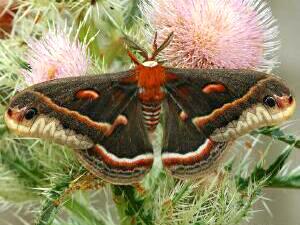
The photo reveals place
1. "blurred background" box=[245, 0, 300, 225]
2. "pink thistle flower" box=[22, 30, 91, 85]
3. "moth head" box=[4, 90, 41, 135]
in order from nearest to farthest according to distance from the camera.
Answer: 1. "moth head" box=[4, 90, 41, 135]
2. "pink thistle flower" box=[22, 30, 91, 85]
3. "blurred background" box=[245, 0, 300, 225]

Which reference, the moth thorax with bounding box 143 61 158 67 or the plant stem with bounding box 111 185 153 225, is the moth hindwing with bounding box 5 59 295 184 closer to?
the moth thorax with bounding box 143 61 158 67

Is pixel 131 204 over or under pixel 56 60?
under

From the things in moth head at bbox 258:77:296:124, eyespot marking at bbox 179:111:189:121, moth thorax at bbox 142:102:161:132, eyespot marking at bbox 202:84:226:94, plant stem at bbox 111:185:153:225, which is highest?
moth head at bbox 258:77:296:124

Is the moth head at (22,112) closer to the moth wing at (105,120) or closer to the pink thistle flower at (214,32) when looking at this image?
the moth wing at (105,120)

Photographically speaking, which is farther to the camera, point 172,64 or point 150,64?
point 172,64

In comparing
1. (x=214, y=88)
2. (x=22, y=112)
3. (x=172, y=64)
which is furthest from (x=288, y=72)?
(x=22, y=112)

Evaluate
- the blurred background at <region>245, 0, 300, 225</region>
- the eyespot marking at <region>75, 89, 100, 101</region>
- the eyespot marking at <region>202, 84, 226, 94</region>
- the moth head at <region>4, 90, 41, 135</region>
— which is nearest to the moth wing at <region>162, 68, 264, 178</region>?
the eyespot marking at <region>202, 84, 226, 94</region>

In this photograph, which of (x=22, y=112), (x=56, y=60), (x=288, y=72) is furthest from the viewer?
(x=288, y=72)

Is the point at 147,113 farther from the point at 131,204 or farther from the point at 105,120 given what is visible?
the point at 131,204
